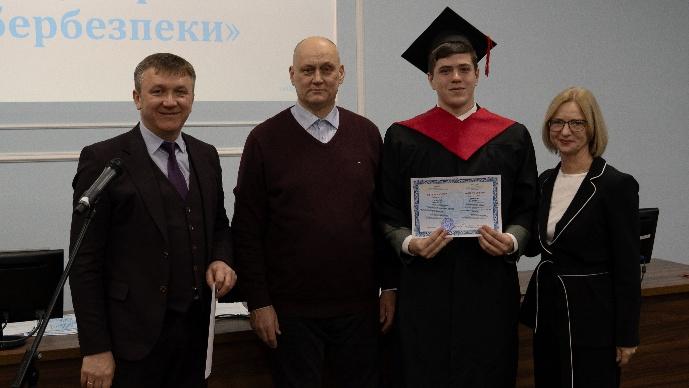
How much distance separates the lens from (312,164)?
232cm

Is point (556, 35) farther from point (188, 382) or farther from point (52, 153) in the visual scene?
point (188, 382)

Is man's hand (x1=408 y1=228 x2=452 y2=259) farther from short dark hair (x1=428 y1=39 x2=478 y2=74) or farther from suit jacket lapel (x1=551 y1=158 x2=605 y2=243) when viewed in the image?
short dark hair (x1=428 y1=39 x2=478 y2=74)

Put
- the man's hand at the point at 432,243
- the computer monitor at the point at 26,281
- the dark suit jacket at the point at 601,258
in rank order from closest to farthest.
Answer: the man's hand at the point at 432,243
the dark suit jacket at the point at 601,258
the computer monitor at the point at 26,281

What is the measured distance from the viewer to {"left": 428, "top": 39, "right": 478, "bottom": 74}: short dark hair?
2303 millimetres

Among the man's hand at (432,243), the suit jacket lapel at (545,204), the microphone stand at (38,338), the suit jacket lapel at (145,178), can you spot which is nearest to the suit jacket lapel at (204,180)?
the suit jacket lapel at (145,178)

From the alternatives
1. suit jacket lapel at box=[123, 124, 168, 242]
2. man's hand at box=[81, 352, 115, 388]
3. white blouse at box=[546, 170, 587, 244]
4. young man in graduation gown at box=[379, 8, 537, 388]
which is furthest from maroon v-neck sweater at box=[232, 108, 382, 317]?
white blouse at box=[546, 170, 587, 244]

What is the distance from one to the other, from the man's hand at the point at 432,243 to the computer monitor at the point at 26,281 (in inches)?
53.0

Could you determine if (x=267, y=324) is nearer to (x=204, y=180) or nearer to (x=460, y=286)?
(x=204, y=180)

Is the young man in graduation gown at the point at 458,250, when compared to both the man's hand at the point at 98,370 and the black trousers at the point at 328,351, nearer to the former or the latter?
the black trousers at the point at 328,351

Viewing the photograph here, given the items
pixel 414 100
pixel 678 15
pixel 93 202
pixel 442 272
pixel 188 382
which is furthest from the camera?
pixel 678 15

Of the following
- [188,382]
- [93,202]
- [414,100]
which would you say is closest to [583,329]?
[188,382]

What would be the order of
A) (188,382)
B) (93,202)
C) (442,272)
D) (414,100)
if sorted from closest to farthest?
(93,202)
(188,382)
(442,272)
(414,100)

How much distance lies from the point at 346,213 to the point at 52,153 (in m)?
2.30

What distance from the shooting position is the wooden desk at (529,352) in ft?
7.92
